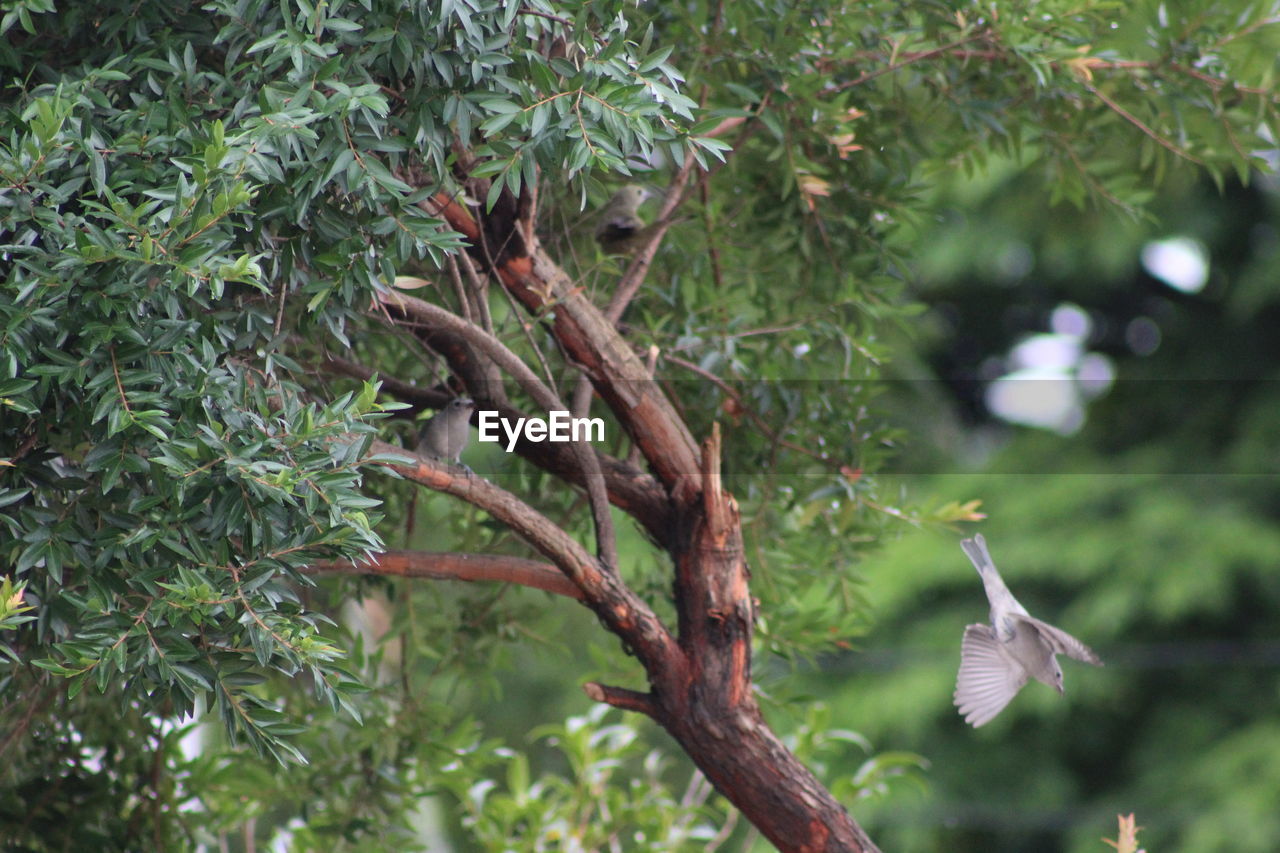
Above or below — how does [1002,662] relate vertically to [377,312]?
below

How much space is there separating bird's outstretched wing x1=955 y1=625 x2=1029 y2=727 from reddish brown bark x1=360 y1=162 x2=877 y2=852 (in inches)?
10.0

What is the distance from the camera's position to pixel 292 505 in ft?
4.21

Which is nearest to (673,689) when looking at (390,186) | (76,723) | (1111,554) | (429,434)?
(429,434)

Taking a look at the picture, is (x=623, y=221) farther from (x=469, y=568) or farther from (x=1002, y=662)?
(x=1002, y=662)

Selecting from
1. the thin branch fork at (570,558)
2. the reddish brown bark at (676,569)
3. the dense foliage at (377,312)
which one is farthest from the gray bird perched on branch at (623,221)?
the thin branch fork at (570,558)

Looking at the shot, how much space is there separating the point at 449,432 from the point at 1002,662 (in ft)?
2.86

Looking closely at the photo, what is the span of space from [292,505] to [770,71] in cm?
106

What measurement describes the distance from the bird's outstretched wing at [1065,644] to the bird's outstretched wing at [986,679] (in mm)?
59

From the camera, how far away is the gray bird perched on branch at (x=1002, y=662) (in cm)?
166

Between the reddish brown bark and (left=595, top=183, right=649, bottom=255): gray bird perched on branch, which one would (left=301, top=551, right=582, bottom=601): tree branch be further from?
(left=595, top=183, right=649, bottom=255): gray bird perched on branch

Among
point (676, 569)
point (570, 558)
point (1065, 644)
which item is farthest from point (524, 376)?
point (1065, 644)

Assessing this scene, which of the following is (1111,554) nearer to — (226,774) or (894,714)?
(894,714)

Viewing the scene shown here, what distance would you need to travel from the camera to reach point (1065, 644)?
1.62m

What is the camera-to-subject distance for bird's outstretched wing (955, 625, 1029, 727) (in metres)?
1.67
